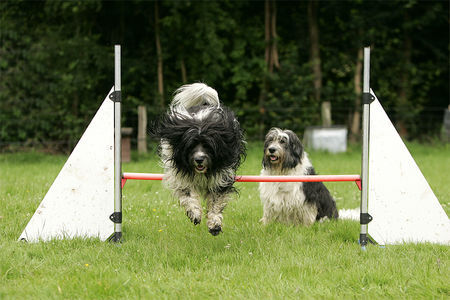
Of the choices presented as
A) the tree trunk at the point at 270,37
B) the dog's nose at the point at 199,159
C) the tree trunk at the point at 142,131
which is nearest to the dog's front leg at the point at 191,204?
the dog's nose at the point at 199,159

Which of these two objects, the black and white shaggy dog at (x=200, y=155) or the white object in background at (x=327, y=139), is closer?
the black and white shaggy dog at (x=200, y=155)

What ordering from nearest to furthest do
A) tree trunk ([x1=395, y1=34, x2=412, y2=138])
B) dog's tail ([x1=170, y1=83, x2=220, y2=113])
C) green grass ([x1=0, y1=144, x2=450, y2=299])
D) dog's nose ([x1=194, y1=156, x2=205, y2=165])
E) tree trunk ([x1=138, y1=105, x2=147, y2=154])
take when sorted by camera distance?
green grass ([x1=0, y1=144, x2=450, y2=299]), dog's nose ([x1=194, y1=156, x2=205, y2=165]), dog's tail ([x1=170, y1=83, x2=220, y2=113]), tree trunk ([x1=138, y1=105, x2=147, y2=154]), tree trunk ([x1=395, y1=34, x2=412, y2=138])

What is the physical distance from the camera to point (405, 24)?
50.0ft

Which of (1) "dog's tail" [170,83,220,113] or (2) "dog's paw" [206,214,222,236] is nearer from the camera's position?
(2) "dog's paw" [206,214,222,236]

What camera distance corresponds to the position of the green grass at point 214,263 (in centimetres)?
324

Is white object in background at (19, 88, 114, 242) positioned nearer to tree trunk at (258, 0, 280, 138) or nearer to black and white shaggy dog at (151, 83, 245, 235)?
black and white shaggy dog at (151, 83, 245, 235)

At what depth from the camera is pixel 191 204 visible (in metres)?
4.33

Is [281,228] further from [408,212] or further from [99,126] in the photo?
[99,126]

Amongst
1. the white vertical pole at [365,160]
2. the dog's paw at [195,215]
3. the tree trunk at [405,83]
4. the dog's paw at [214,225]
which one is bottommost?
the dog's paw at [214,225]

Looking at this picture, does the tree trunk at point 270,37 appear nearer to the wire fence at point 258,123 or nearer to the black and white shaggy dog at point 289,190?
the wire fence at point 258,123

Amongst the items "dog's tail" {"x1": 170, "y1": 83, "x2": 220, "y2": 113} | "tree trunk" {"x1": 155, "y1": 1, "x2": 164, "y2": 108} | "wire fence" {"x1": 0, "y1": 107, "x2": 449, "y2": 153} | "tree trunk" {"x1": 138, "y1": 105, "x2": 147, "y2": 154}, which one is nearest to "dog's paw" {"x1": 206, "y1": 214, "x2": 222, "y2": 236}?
"dog's tail" {"x1": 170, "y1": 83, "x2": 220, "y2": 113}

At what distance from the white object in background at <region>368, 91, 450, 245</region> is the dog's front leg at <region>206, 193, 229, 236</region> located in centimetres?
134

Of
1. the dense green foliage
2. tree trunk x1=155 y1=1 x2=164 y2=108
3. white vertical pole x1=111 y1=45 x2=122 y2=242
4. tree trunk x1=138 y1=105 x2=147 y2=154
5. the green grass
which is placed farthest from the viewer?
tree trunk x1=155 y1=1 x2=164 y2=108

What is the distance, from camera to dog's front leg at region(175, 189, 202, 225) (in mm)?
4234
